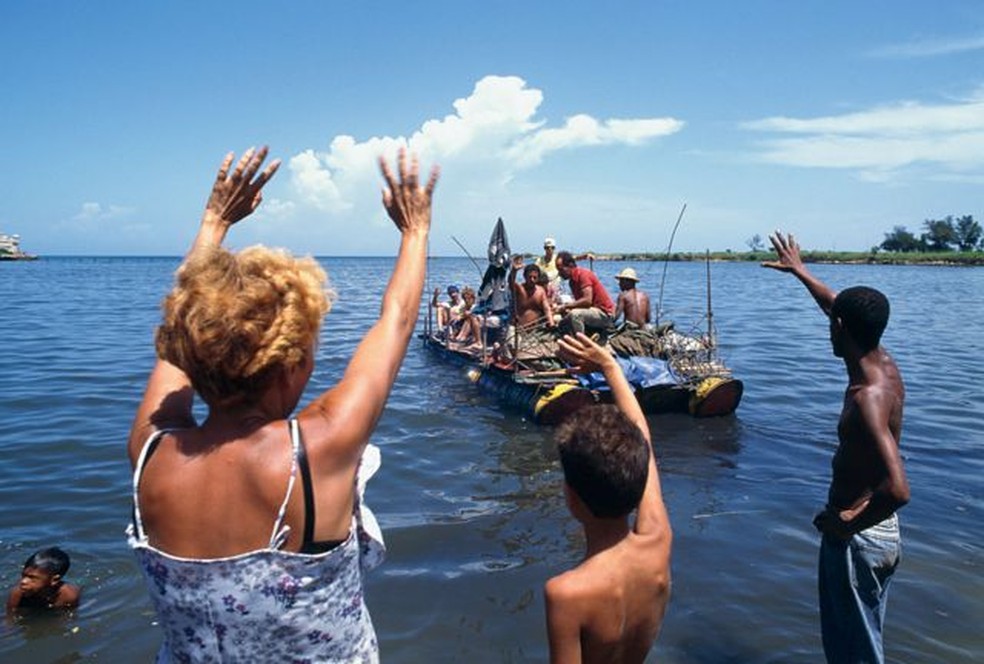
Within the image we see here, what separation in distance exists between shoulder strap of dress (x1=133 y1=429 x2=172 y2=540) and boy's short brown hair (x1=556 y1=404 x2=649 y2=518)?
1246 mm

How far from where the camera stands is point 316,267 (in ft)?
6.18

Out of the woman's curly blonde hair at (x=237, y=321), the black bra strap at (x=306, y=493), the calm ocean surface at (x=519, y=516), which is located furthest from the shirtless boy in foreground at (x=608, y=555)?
the calm ocean surface at (x=519, y=516)

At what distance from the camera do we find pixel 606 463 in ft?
7.69

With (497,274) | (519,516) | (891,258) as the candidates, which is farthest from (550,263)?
(891,258)

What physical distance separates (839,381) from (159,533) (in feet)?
57.3

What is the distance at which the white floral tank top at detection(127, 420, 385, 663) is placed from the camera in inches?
66.9

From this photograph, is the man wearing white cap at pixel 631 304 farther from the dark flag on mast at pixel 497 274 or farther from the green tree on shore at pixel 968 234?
the green tree on shore at pixel 968 234

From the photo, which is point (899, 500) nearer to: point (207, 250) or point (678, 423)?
point (207, 250)

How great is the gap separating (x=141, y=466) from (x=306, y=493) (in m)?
0.45

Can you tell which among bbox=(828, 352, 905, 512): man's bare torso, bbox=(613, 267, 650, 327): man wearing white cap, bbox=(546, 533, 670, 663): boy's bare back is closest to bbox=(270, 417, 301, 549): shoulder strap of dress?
bbox=(546, 533, 670, 663): boy's bare back

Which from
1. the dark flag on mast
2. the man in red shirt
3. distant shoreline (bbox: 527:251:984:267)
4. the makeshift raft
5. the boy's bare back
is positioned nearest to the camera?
the boy's bare back


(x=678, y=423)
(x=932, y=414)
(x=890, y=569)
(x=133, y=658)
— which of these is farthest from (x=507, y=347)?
(x=890, y=569)

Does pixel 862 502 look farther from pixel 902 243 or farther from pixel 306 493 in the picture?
pixel 902 243

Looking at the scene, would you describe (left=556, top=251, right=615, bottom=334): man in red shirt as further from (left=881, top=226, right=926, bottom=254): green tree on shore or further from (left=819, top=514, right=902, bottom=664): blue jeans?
(left=881, top=226, right=926, bottom=254): green tree on shore
